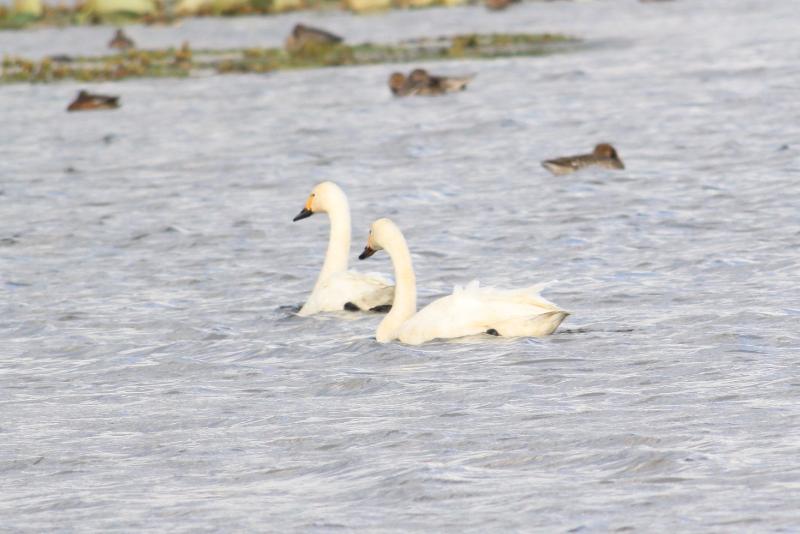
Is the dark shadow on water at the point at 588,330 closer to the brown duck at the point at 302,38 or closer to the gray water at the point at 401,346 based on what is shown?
the gray water at the point at 401,346

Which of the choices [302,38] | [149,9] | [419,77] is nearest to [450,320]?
[419,77]

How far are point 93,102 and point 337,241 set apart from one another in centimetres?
1951

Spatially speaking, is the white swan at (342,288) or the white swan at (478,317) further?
the white swan at (342,288)

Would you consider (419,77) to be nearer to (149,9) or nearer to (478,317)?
(478,317)

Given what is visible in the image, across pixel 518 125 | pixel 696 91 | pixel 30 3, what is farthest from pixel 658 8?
pixel 518 125

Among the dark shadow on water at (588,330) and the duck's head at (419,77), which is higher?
the dark shadow on water at (588,330)

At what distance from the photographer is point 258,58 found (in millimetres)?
46375

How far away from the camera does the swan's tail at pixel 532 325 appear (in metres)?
13.0

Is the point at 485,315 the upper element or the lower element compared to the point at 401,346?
upper

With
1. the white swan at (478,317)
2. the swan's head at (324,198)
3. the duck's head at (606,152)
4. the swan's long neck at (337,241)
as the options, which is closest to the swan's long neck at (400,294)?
the white swan at (478,317)

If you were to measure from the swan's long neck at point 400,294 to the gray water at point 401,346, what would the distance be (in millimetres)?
199

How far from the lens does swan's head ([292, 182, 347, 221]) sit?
16656 mm

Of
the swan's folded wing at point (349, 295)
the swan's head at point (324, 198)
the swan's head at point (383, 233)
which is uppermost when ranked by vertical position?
the swan's head at point (383, 233)

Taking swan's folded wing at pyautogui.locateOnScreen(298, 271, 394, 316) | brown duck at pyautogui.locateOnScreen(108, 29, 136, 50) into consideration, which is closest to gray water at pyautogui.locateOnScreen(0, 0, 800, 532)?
swan's folded wing at pyautogui.locateOnScreen(298, 271, 394, 316)
